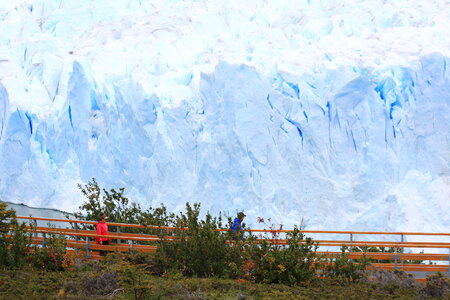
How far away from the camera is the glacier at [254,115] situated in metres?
17.2

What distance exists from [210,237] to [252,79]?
1135 centimetres

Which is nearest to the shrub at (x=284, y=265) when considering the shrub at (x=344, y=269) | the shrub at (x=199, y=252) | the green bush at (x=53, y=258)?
the shrub at (x=344, y=269)

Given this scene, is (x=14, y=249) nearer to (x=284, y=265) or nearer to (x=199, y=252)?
(x=199, y=252)

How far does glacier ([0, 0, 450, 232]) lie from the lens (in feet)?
56.5

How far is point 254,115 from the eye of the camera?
18.1 m

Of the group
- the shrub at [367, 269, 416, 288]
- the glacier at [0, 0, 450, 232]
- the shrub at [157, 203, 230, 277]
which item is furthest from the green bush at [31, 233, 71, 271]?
the glacier at [0, 0, 450, 232]

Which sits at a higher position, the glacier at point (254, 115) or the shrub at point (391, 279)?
the glacier at point (254, 115)

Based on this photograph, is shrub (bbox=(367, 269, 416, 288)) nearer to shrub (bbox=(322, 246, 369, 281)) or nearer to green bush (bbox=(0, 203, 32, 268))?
shrub (bbox=(322, 246, 369, 281))

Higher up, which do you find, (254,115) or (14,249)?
(254,115)

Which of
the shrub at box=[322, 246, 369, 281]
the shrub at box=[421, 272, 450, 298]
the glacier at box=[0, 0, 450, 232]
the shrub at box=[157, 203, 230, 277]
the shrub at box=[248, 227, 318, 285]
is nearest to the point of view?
the shrub at box=[421, 272, 450, 298]

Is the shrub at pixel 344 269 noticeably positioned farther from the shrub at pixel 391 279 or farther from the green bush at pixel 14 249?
the green bush at pixel 14 249

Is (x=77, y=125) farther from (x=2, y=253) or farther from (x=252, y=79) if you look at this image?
(x=2, y=253)

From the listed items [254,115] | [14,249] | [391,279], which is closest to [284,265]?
[391,279]

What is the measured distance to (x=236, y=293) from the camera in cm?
655
